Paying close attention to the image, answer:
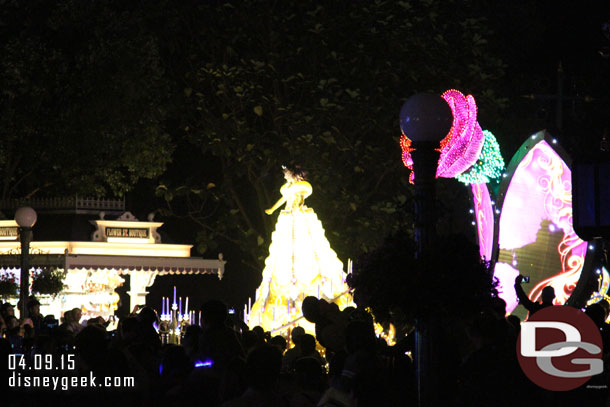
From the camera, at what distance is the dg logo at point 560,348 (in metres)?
9.08

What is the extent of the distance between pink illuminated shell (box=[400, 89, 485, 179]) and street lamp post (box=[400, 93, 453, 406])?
5.14m

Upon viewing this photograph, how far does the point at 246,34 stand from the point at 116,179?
14.8 ft

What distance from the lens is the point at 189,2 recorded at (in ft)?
80.0

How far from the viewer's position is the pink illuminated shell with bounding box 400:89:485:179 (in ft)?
45.6

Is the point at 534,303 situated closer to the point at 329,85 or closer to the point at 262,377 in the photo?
the point at 262,377

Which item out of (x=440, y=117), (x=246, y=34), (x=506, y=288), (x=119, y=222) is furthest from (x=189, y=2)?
(x=440, y=117)

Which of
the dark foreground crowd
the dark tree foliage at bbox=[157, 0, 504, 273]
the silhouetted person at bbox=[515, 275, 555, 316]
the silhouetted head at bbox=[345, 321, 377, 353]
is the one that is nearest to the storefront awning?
the dark tree foliage at bbox=[157, 0, 504, 273]

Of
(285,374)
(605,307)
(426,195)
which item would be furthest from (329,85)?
(426,195)

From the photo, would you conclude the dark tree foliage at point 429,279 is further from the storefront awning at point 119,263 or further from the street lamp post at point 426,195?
the storefront awning at point 119,263

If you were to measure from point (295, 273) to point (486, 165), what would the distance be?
372 cm

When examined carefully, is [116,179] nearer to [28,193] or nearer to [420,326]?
[28,193]

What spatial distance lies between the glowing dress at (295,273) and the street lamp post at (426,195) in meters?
9.25

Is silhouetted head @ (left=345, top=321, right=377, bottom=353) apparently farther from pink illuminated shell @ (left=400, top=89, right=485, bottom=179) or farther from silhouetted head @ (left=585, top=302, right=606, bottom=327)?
pink illuminated shell @ (left=400, top=89, right=485, bottom=179)

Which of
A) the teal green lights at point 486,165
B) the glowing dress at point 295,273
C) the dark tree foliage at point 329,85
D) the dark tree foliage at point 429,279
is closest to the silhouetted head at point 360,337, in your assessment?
the dark tree foliage at point 429,279
